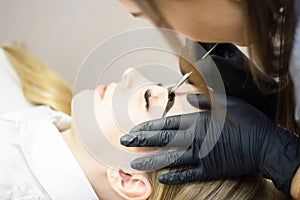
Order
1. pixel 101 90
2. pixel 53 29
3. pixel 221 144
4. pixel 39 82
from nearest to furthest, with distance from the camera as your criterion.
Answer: pixel 221 144 → pixel 101 90 → pixel 39 82 → pixel 53 29

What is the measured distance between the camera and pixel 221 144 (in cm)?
99

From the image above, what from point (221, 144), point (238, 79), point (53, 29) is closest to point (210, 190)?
point (221, 144)

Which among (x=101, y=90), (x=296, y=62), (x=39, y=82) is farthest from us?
(x=39, y=82)

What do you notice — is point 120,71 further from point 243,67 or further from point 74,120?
point 243,67

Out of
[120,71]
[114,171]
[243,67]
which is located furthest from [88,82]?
[243,67]

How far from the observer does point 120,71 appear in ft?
3.81

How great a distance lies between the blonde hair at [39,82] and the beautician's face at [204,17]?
0.50m

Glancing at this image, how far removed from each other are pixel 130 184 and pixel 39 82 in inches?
17.5

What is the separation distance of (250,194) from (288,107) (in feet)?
0.63

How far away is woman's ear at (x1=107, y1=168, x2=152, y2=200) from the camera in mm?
1033

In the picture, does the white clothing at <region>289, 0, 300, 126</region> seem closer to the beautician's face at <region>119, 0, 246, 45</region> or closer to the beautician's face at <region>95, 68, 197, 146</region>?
the beautician's face at <region>119, 0, 246, 45</region>

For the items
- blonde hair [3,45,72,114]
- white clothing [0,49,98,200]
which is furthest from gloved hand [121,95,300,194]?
blonde hair [3,45,72,114]

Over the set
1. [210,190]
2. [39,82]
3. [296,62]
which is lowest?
[210,190]

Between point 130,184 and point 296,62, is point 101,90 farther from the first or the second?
point 296,62
